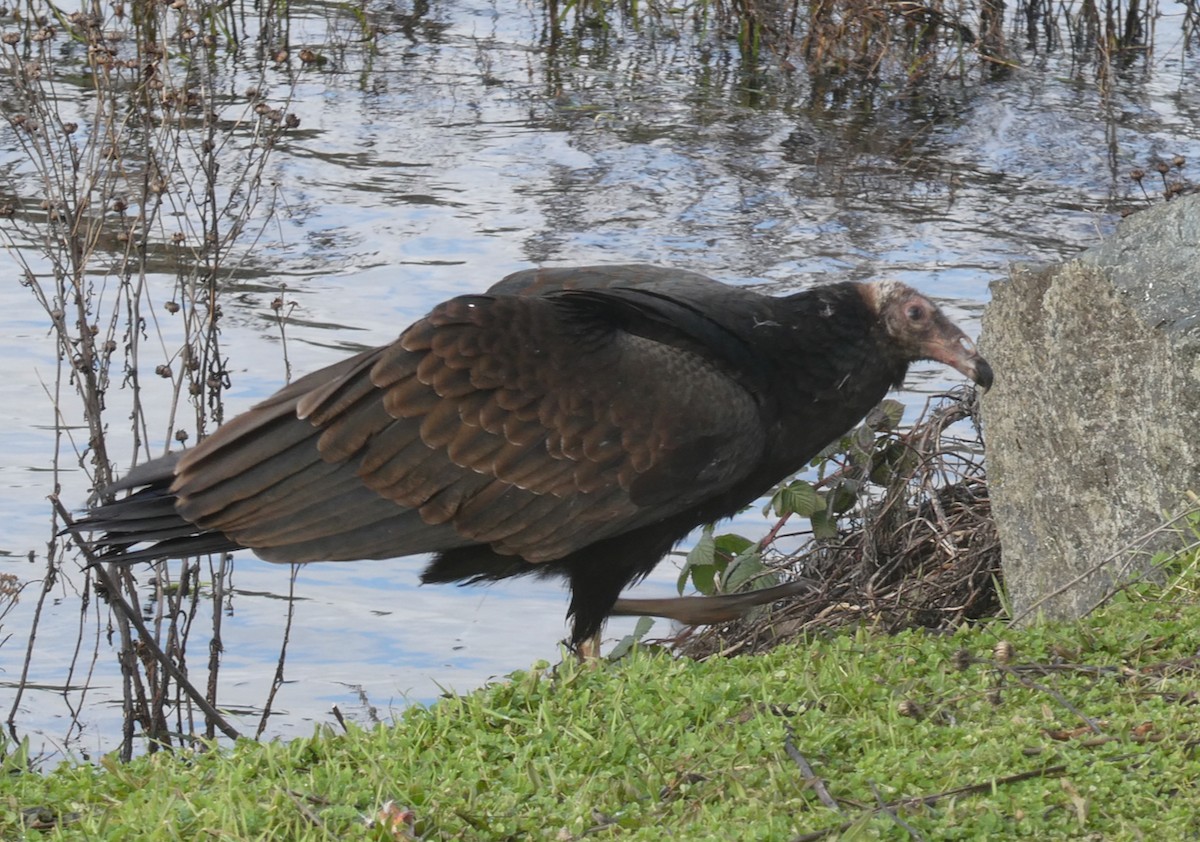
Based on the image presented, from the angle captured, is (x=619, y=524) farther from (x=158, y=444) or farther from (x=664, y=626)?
(x=158, y=444)

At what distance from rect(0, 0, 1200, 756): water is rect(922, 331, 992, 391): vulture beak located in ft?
6.38

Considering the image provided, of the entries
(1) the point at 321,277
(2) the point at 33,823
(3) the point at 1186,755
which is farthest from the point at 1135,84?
(2) the point at 33,823

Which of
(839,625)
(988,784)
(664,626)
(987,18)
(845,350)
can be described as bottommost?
(664,626)

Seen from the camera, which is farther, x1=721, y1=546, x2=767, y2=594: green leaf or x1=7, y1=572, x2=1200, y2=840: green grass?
x1=721, y1=546, x2=767, y2=594: green leaf

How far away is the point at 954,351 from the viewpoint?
4551 mm

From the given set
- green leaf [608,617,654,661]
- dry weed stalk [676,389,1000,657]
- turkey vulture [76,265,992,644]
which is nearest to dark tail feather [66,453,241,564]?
turkey vulture [76,265,992,644]

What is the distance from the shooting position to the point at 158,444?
664cm

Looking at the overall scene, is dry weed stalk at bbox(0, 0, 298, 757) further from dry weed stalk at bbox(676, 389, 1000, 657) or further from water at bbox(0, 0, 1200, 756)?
dry weed stalk at bbox(676, 389, 1000, 657)

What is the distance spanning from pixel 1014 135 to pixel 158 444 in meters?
5.86

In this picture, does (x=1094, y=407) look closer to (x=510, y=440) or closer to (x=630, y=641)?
(x=510, y=440)

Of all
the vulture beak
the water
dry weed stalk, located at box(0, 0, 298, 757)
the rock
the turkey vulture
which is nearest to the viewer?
the rock

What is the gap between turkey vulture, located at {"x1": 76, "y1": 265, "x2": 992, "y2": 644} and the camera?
4316 mm

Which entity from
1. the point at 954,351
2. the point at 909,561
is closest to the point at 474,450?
the point at 954,351

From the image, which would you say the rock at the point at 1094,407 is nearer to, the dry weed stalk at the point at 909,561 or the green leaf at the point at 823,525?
the dry weed stalk at the point at 909,561
